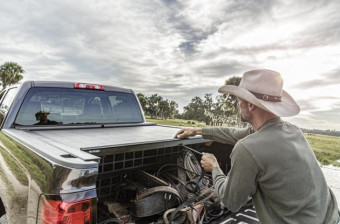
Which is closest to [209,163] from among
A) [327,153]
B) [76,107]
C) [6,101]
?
[76,107]

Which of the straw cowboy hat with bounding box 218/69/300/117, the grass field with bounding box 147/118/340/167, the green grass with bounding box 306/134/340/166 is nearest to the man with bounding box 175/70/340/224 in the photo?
the straw cowboy hat with bounding box 218/69/300/117

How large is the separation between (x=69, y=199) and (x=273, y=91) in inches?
62.3

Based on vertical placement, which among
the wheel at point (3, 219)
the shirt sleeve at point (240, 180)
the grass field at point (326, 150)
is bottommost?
the grass field at point (326, 150)

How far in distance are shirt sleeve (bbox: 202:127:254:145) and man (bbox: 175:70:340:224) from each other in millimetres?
762

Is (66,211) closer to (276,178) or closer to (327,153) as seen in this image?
(276,178)

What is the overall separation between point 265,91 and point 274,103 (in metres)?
0.11

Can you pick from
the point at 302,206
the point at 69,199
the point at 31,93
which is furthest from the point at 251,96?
the point at 31,93

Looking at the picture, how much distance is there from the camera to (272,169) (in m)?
1.71

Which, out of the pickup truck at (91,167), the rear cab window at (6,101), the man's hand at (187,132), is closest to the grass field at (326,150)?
the pickup truck at (91,167)

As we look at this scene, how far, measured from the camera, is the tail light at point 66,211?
1477mm

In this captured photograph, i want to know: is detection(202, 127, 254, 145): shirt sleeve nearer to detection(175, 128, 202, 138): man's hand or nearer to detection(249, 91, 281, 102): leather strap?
detection(175, 128, 202, 138): man's hand

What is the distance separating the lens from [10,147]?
2414 mm

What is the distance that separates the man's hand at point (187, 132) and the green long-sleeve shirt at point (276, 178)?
903mm

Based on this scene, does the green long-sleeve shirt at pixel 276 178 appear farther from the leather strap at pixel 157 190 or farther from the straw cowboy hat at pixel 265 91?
the leather strap at pixel 157 190
